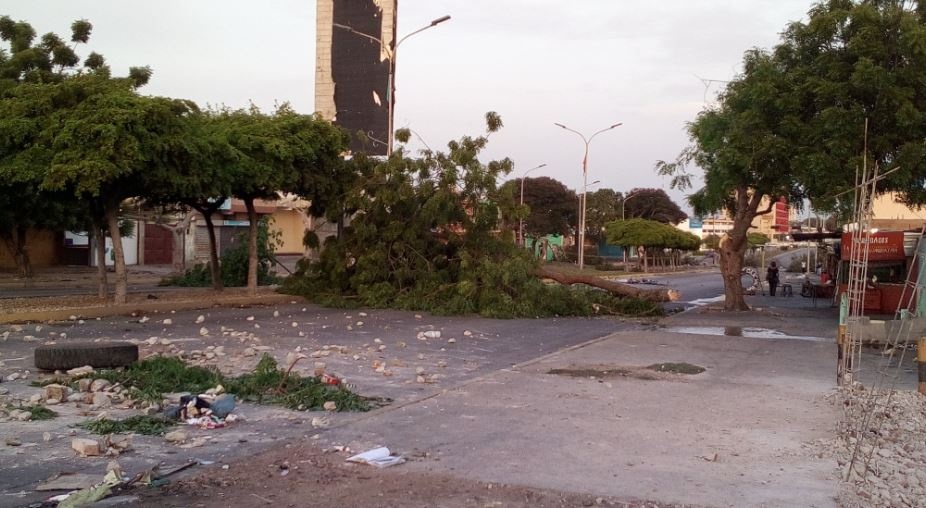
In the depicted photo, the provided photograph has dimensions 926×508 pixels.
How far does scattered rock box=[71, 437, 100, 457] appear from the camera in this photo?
23.8 ft

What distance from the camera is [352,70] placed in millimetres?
37656

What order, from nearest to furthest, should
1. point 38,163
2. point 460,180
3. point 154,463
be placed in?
point 154,463 → point 38,163 → point 460,180

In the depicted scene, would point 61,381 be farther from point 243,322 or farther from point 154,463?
point 243,322

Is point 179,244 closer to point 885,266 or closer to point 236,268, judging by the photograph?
point 236,268

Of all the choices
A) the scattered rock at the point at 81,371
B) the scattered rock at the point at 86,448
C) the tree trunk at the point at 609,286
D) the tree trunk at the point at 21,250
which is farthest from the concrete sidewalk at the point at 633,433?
the tree trunk at the point at 21,250

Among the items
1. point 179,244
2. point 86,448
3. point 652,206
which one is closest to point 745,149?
point 86,448

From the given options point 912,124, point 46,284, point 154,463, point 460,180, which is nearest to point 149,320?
point 460,180

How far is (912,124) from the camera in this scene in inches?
770

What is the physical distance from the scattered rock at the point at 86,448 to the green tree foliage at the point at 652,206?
90448 millimetres

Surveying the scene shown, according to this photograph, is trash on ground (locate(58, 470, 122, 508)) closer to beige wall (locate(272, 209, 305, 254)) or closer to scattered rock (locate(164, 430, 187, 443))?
scattered rock (locate(164, 430, 187, 443))

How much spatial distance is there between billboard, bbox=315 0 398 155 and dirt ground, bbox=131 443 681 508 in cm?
3047

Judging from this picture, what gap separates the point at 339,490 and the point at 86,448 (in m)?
2.47

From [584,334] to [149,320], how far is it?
33.9 ft

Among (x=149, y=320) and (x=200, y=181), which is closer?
(x=149, y=320)
